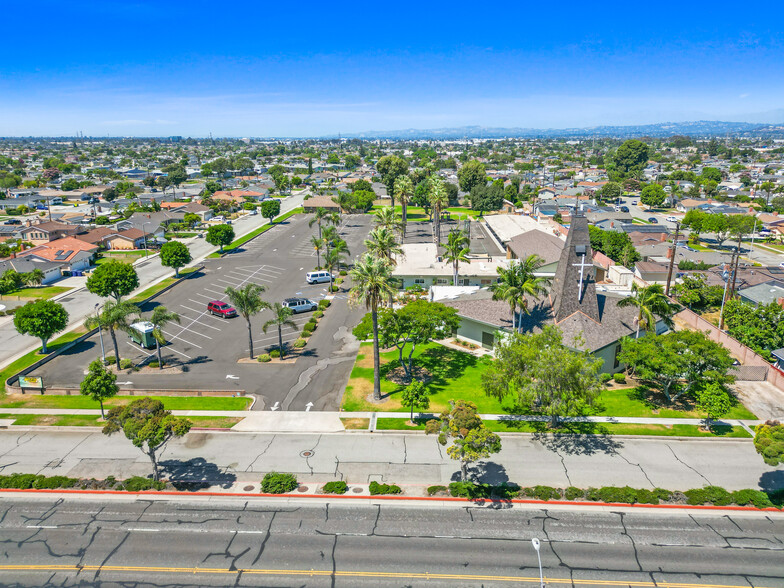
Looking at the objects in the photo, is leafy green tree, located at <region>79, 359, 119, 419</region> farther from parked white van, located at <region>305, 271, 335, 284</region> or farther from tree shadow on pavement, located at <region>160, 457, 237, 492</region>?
parked white van, located at <region>305, 271, 335, 284</region>

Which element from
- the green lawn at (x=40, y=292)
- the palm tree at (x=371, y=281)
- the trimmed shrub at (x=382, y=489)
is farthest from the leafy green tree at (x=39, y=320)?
the trimmed shrub at (x=382, y=489)

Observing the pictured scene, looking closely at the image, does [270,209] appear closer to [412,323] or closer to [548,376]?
[412,323]

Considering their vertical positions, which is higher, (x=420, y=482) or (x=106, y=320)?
(x=106, y=320)

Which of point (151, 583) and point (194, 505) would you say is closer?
point (151, 583)

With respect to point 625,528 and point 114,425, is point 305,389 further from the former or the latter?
point 625,528

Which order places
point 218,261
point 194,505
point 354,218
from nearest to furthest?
point 194,505
point 218,261
point 354,218

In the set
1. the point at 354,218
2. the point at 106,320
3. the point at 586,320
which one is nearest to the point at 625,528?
the point at 586,320
